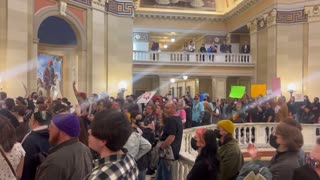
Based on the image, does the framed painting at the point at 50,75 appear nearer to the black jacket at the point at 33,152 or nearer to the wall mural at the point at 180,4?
the black jacket at the point at 33,152

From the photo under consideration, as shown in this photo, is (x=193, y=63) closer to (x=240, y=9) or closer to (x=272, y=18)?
(x=240, y=9)

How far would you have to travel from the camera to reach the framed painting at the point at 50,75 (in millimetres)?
14344

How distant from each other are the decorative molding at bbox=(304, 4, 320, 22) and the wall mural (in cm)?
799

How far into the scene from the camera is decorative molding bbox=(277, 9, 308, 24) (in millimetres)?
20516

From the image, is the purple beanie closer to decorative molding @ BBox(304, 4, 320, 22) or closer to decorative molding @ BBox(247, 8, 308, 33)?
decorative molding @ BBox(304, 4, 320, 22)

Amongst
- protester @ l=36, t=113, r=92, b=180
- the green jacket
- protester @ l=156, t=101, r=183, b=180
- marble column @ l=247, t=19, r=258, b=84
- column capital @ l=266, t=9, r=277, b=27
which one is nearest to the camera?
protester @ l=36, t=113, r=92, b=180

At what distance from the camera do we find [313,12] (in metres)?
20.1

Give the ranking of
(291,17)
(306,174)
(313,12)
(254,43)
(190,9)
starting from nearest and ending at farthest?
(306,174) < (313,12) < (291,17) < (254,43) < (190,9)

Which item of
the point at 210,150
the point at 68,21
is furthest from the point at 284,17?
the point at 210,150

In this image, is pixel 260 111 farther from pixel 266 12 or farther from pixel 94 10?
pixel 266 12

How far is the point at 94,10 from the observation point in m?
16.2

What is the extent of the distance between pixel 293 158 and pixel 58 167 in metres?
1.96

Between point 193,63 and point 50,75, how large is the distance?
10.5 meters

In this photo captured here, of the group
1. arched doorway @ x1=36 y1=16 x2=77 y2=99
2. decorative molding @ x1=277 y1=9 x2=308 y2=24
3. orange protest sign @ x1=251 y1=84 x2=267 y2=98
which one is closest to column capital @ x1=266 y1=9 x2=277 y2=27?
decorative molding @ x1=277 y1=9 x2=308 y2=24
